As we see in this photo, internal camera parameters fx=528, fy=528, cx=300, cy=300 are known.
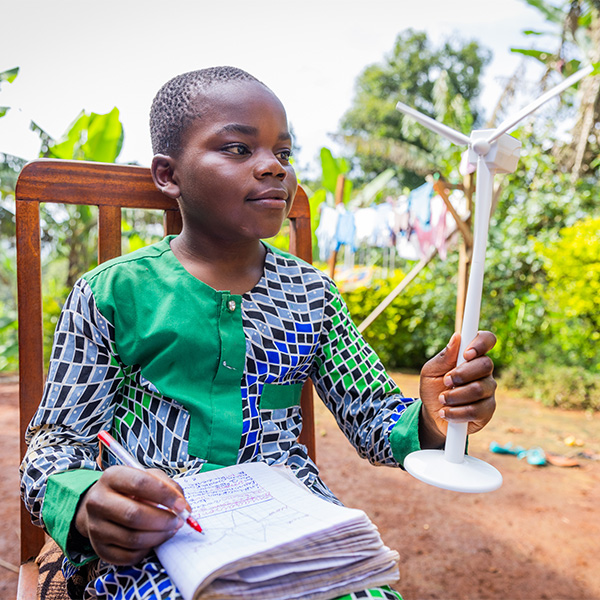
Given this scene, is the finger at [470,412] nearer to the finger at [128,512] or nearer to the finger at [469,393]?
the finger at [469,393]

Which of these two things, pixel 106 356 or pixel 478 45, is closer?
pixel 106 356

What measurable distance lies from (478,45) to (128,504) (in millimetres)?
28902

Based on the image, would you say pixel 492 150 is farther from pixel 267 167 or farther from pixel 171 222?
pixel 171 222

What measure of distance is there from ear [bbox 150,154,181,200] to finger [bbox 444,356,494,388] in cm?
77

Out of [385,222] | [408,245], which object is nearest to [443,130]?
[385,222]

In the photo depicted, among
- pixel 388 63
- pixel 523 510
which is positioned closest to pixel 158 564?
pixel 523 510

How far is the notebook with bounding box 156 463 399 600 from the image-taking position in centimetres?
75

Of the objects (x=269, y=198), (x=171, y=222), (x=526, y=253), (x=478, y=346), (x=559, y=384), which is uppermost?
(x=269, y=198)

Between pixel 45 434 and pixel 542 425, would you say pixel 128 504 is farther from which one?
pixel 542 425

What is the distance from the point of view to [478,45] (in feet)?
83.0

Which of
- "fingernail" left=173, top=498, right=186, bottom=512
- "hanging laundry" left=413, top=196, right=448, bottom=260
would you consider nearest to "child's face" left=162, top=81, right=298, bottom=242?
"fingernail" left=173, top=498, right=186, bottom=512

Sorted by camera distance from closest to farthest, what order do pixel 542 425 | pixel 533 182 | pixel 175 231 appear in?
pixel 175 231
pixel 542 425
pixel 533 182

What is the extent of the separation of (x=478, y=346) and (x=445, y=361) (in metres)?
0.10

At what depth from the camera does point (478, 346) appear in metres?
1.00
